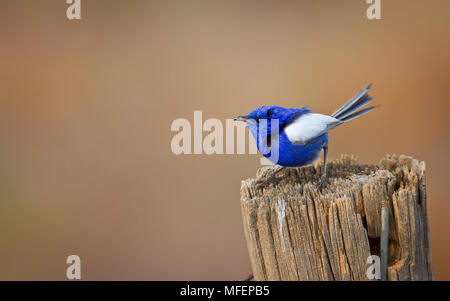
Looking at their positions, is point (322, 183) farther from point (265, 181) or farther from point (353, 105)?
point (353, 105)

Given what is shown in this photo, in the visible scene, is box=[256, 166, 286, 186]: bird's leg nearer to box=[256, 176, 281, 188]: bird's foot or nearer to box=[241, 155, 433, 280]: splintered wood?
box=[256, 176, 281, 188]: bird's foot

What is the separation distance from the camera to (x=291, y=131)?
65.7 inches

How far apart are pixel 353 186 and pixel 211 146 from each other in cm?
64

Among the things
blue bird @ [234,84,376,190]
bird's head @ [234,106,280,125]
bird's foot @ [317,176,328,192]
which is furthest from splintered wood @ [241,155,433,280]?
bird's head @ [234,106,280,125]

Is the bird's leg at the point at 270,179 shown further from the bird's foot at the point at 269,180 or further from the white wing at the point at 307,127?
the white wing at the point at 307,127

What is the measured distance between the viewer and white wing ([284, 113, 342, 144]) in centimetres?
164

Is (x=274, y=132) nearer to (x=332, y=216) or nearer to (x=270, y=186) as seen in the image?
(x=270, y=186)

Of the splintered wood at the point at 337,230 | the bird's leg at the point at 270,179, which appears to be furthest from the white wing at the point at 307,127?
the splintered wood at the point at 337,230

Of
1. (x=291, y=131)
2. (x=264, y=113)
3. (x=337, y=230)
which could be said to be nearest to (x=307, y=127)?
(x=291, y=131)

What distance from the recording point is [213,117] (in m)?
2.81

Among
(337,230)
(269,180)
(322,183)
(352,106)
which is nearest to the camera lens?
(337,230)

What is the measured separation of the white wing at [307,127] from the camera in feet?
5.39

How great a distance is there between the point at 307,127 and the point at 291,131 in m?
0.06
